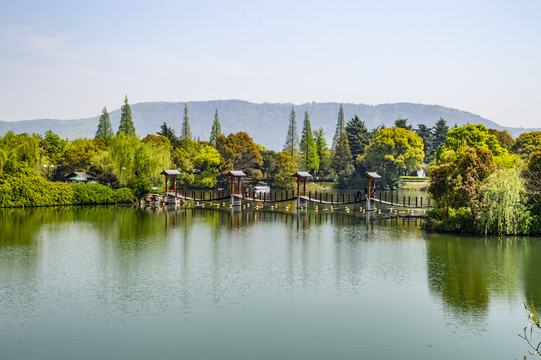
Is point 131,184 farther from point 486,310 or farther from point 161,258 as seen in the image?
point 486,310

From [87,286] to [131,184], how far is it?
3543 cm

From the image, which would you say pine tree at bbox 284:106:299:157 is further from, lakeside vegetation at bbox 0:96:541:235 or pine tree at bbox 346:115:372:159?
pine tree at bbox 346:115:372:159

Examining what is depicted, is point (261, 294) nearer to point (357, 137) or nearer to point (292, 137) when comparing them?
point (357, 137)

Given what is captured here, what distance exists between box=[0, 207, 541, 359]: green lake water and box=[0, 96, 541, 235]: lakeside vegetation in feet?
8.04

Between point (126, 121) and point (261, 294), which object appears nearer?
point (261, 294)

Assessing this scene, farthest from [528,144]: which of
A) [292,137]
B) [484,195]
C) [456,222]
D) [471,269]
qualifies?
[471,269]

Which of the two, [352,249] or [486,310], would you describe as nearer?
[486,310]

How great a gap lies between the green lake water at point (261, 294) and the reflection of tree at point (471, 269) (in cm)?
7

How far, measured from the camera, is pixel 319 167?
98.3 m

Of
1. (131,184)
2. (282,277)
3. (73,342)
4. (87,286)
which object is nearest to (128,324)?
(73,342)

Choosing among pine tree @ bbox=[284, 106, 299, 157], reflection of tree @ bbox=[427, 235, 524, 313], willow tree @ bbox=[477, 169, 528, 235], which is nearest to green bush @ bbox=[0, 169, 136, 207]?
reflection of tree @ bbox=[427, 235, 524, 313]

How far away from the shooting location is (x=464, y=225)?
112 feet

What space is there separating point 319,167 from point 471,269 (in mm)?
74131

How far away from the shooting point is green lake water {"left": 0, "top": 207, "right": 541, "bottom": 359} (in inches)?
601
